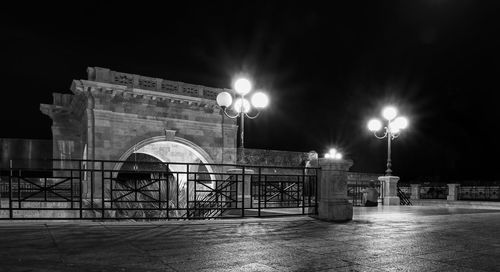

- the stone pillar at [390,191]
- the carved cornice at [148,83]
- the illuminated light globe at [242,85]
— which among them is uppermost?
the carved cornice at [148,83]

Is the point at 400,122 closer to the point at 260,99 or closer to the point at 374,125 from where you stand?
the point at 374,125

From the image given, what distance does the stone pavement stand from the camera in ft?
11.8

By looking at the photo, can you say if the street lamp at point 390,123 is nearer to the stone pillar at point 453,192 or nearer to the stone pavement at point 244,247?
the stone pillar at point 453,192

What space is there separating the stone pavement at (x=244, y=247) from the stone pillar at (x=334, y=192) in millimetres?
907

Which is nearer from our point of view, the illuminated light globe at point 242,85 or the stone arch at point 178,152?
the illuminated light globe at point 242,85

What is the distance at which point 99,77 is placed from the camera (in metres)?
19.1

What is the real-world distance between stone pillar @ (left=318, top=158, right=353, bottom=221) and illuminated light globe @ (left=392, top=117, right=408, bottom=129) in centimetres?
910

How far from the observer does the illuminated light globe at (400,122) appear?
15.6m

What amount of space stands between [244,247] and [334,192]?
12.3 ft

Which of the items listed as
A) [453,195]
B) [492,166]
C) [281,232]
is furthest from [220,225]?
[492,166]

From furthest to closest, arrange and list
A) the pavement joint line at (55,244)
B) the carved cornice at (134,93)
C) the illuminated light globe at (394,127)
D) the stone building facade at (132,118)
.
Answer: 1. the stone building facade at (132,118)
2. the carved cornice at (134,93)
3. the illuminated light globe at (394,127)
4. the pavement joint line at (55,244)

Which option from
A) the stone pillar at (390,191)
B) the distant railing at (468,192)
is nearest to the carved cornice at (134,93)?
the stone pillar at (390,191)

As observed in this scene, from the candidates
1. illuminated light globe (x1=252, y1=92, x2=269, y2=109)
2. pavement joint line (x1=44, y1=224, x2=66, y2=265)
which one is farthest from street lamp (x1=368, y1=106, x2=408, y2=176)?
pavement joint line (x1=44, y1=224, x2=66, y2=265)

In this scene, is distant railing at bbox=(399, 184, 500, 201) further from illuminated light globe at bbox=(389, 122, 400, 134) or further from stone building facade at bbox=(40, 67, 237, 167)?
stone building facade at bbox=(40, 67, 237, 167)
